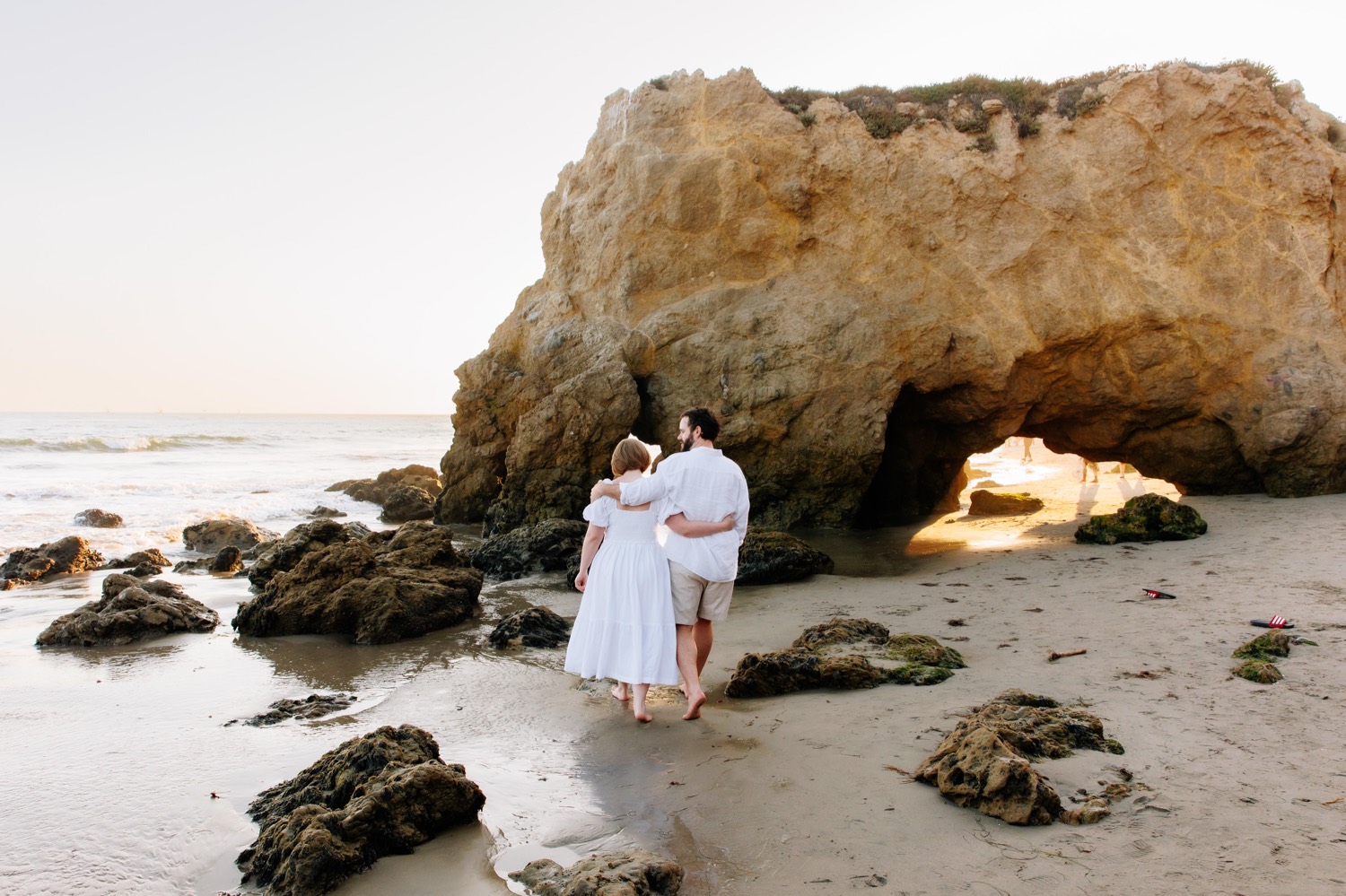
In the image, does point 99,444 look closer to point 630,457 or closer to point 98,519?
point 98,519

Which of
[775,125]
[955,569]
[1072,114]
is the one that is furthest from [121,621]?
[1072,114]

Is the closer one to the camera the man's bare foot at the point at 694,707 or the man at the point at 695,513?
the man's bare foot at the point at 694,707

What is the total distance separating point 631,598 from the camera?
18.1 feet

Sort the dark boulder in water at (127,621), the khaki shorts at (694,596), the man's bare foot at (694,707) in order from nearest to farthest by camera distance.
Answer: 1. the man's bare foot at (694,707)
2. the khaki shorts at (694,596)
3. the dark boulder in water at (127,621)

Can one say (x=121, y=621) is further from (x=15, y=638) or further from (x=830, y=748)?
(x=830, y=748)

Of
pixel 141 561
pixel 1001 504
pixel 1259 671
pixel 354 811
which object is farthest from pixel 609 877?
pixel 1001 504

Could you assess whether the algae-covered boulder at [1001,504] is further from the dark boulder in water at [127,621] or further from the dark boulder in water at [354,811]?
the dark boulder in water at [354,811]

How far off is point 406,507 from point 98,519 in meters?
5.39

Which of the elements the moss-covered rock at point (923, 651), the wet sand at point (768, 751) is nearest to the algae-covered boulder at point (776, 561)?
the wet sand at point (768, 751)

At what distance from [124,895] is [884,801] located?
10.2 feet

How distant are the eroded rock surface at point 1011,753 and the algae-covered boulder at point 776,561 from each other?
4.89 meters

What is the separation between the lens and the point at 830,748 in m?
4.61

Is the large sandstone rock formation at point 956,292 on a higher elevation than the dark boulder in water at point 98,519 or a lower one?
higher

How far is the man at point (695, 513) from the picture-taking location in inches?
217
